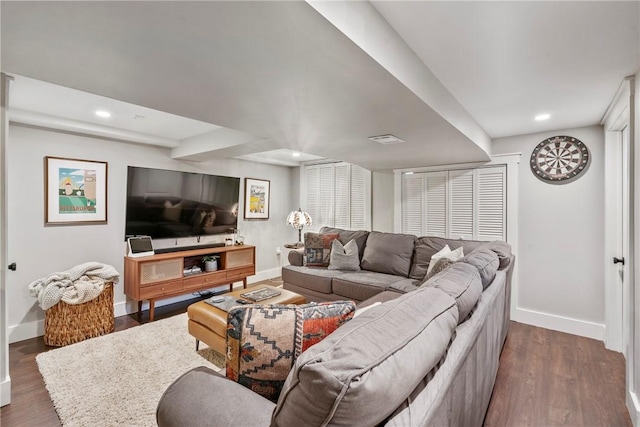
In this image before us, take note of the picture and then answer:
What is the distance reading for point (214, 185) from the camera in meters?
4.63

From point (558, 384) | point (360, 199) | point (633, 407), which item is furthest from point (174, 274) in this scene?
point (633, 407)

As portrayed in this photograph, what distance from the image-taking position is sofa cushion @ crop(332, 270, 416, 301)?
10.5 ft

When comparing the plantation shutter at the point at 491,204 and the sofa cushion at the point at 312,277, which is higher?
the plantation shutter at the point at 491,204

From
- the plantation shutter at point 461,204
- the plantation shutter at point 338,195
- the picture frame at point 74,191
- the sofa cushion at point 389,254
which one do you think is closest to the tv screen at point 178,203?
the picture frame at point 74,191

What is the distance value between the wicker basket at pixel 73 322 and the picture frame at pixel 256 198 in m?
2.64

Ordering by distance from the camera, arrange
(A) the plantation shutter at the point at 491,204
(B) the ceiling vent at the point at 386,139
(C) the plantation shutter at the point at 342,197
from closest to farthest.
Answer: (B) the ceiling vent at the point at 386,139 → (A) the plantation shutter at the point at 491,204 → (C) the plantation shutter at the point at 342,197

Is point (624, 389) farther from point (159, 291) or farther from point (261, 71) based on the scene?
point (159, 291)

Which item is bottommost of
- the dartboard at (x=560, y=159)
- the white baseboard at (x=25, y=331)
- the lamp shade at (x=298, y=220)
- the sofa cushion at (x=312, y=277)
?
the white baseboard at (x=25, y=331)

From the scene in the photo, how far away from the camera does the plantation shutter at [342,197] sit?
17.0ft

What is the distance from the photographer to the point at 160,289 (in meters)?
3.61

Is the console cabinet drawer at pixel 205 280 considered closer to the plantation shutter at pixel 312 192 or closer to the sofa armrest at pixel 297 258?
the sofa armrest at pixel 297 258

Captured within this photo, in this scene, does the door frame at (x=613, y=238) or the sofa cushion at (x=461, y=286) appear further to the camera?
the door frame at (x=613, y=238)

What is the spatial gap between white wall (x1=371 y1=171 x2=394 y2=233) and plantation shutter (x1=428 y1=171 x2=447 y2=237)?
0.63 metres

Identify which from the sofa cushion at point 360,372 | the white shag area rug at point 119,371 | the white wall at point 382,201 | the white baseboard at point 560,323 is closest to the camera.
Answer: the sofa cushion at point 360,372
